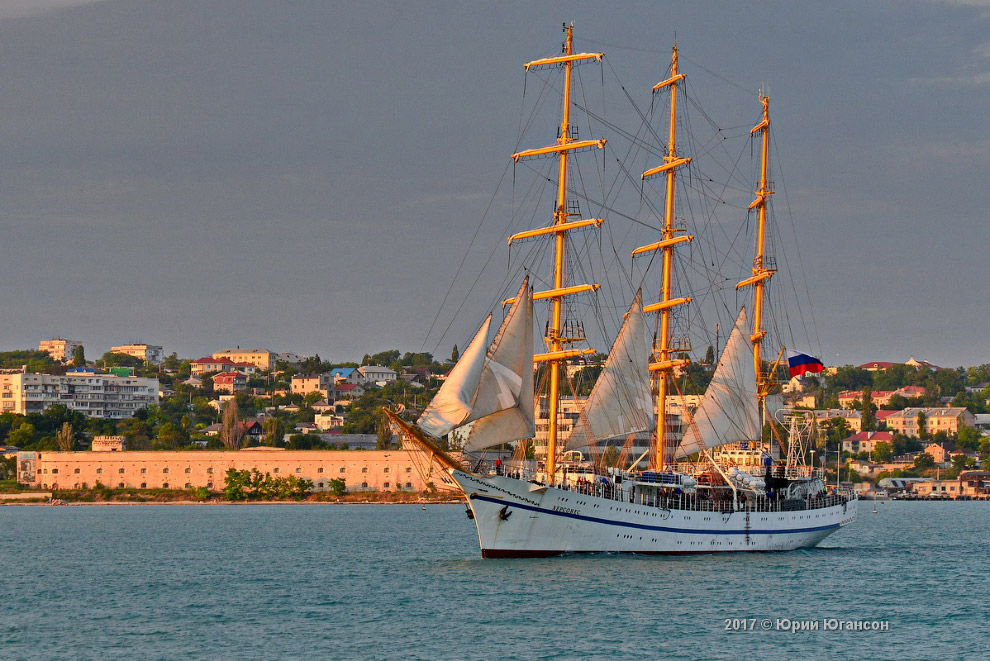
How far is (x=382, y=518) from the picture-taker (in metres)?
122

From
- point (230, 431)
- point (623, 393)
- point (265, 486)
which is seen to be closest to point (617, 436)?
point (623, 393)

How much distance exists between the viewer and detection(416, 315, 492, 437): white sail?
62.2m

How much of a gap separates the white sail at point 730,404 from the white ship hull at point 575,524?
903 cm

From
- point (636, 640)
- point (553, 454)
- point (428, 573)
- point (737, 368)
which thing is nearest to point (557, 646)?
point (636, 640)

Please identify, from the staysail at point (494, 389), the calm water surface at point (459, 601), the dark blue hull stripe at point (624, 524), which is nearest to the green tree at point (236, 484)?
the calm water surface at point (459, 601)

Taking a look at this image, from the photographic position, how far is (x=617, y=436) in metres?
75.2

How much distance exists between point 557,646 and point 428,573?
1947 cm

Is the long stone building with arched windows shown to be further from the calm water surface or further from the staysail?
the staysail

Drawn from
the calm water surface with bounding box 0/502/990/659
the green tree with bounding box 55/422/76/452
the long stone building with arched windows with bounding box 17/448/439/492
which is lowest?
the calm water surface with bounding box 0/502/990/659

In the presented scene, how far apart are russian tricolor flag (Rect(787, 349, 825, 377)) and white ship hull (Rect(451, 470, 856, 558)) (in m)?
17.6

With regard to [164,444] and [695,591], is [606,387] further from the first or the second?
[164,444]

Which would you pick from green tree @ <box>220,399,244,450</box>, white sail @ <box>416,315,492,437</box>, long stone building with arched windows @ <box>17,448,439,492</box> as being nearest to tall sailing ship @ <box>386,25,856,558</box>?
white sail @ <box>416,315,492,437</box>

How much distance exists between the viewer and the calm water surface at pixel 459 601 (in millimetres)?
44688

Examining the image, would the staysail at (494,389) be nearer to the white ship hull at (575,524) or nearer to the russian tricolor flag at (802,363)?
the white ship hull at (575,524)
